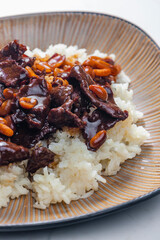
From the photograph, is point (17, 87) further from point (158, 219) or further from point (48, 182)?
point (158, 219)

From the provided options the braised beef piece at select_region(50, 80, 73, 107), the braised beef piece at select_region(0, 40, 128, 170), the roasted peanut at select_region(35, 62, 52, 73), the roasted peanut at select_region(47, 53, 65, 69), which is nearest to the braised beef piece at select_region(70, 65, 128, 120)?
the braised beef piece at select_region(0, 40, 128, 170)

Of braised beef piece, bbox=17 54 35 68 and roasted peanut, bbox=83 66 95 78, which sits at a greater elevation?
roasted peanut, bbox=83 66 95 78

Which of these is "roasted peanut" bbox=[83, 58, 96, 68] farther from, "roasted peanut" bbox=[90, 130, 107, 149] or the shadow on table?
the shadow on table

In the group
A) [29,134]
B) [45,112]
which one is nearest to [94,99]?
[45,112]

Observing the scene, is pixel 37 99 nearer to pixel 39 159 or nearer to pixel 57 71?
pixel 39 159

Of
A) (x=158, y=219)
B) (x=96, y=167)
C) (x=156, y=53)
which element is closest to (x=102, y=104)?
(x=96, y=167)

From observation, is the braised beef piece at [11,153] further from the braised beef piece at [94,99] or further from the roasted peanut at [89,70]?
the roasted peanut at [89,70]
